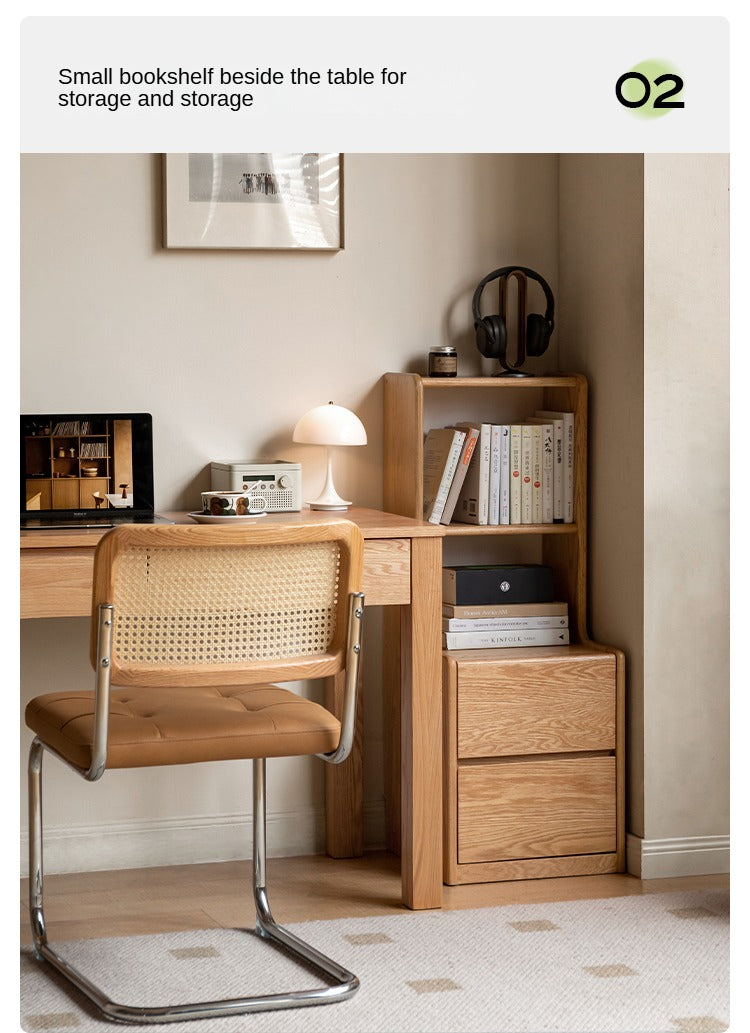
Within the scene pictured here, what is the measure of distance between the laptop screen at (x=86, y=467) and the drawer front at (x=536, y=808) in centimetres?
95

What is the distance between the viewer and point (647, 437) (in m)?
3.05

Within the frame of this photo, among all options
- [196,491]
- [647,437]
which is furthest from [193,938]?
[647,437]

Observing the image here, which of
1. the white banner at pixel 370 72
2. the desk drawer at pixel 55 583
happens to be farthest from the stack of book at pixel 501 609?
A: the white banner at pixel 370 72

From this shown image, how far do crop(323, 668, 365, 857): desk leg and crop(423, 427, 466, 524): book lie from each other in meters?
0.46

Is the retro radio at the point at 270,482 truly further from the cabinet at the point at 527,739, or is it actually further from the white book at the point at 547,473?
the white book at the point at 547,473

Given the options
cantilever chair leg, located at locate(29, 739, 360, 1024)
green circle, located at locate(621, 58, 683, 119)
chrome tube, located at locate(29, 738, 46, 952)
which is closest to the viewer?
green circle, located at locate(621, 58, 683, 119)

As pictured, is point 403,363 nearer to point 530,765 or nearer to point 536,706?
point 536,706

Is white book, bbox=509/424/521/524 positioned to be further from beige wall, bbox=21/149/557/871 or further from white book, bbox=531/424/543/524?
beige wall, bbox=21/149/557/871

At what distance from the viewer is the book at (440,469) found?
3221 millimetres

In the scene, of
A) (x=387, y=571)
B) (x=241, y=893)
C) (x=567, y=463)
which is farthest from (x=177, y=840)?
(x=567, y=463)

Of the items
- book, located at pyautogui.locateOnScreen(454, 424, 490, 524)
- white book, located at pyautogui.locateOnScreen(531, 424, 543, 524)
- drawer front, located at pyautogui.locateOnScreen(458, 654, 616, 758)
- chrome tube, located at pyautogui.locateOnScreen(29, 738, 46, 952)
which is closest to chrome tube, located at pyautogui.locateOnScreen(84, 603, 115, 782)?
chrome tube, located at pyautogui.locateOnScreen(29, 738, 46, 952)

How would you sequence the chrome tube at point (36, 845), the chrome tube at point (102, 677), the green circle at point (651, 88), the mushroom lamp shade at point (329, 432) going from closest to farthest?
the green circle at point (651, 88)
the chrome tube at point (102, 677)
the chrome tube at point (36, 845)
the mushroom lamp shade at point (329, 432)

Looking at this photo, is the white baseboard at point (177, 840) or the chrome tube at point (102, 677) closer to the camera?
the chrome tube at point (102, 677)

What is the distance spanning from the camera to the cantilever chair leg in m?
2.29
